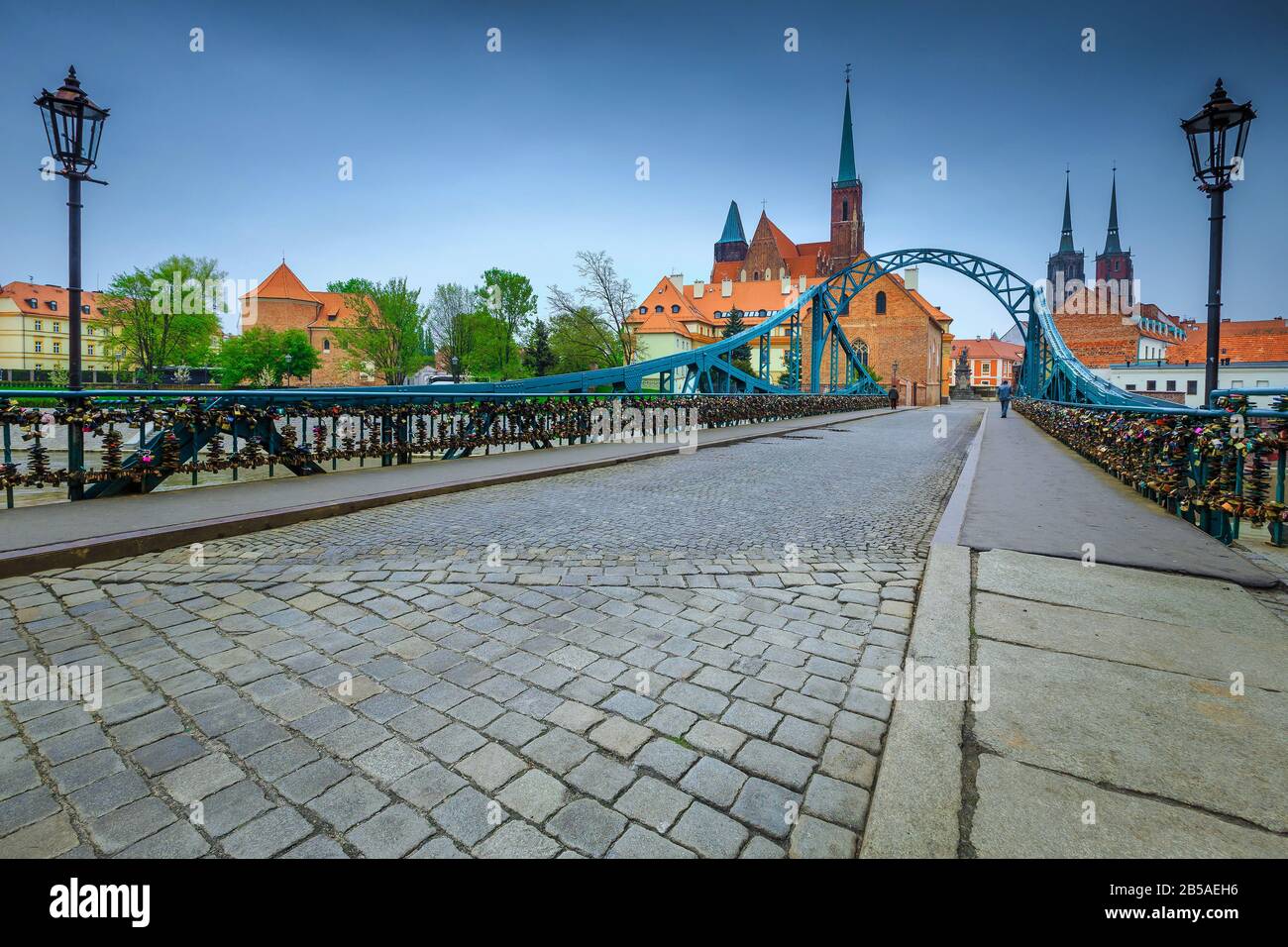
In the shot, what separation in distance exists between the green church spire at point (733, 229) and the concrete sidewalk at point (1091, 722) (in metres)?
99.7

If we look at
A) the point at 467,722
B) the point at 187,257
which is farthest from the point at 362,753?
the point at 187,257

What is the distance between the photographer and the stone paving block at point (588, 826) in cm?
175

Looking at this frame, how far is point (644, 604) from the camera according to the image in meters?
3.69

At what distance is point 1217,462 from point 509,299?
5303cm

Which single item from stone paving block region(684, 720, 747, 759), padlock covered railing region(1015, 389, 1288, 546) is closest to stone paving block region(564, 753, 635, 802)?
stone paving block region(684, 720, 747, 759)

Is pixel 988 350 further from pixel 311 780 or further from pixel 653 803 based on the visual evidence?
pixel 311 780

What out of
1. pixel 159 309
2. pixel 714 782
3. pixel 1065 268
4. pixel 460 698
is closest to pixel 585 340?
pixel 159 309

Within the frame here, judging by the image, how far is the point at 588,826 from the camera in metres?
1.82

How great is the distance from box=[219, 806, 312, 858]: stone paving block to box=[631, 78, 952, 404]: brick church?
152 feet

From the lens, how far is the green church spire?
9681cm

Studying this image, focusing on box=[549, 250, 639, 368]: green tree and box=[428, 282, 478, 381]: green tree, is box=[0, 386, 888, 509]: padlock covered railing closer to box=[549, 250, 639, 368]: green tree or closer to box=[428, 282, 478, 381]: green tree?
box=[549, 250, 639, 368]: green tree

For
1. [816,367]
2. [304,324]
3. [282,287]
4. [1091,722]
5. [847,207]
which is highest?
[847,207]

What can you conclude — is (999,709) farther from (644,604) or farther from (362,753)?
(362,753)

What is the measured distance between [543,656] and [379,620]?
1.05 m
